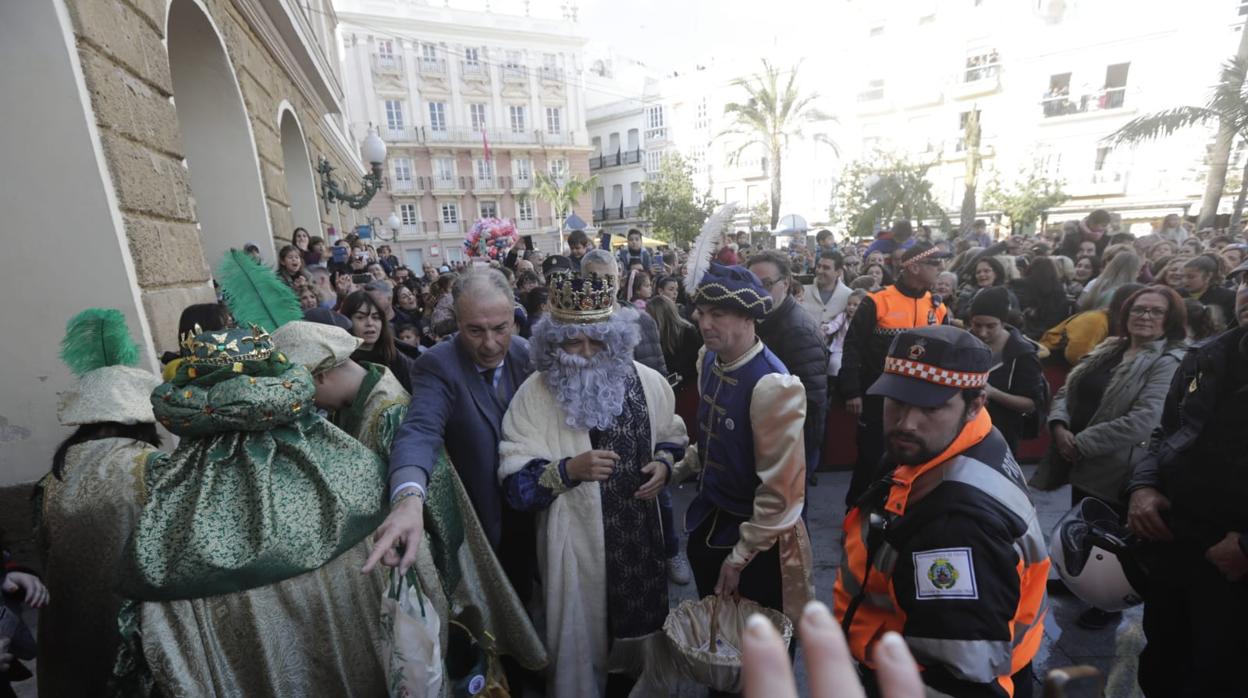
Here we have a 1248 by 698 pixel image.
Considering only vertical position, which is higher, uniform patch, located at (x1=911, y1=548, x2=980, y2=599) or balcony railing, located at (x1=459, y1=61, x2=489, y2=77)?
balcony railing, located at (x1=459, y1=61, x2=489, y2=77)

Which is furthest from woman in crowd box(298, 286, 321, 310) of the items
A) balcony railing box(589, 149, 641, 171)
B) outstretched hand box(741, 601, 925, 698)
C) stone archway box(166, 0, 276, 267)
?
balcony railing box(589, 149, 641, 171)

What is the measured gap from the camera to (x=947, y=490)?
58.2 inches

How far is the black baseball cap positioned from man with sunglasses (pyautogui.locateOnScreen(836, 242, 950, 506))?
7.60 feet

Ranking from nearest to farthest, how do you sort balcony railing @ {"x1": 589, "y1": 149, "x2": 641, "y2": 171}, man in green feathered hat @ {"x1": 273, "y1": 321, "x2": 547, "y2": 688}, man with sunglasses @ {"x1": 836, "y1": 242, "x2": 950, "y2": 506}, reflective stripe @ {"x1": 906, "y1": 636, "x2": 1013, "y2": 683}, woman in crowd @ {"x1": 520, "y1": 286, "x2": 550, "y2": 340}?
reflective stripe @ {"x1": 906, "y1": 636, "x2": 1013, "y2": 683}
man in green feathered hat @ {"x1": 273, "y1": 321, "x2": 547, "y2": 688}
man with sunglasses @ {"x1": 836, "y1": 242, "x2": 950, "y2": 506}
woman in crowd @ {"x1": 520, "y1": 286, "x2": 550, "y2": 340}
balcony railing @ {"x1": 589, "y1": 149, "x2": 641, "y2": 171}

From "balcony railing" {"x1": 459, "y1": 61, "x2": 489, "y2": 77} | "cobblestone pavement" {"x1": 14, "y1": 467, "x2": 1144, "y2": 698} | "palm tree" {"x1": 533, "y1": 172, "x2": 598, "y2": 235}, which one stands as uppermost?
"balcony railing" {"x1": 459, "y1": 61, "x2": 489, "y2": 77}

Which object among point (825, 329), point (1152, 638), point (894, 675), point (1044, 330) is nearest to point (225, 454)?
point (894, 675)

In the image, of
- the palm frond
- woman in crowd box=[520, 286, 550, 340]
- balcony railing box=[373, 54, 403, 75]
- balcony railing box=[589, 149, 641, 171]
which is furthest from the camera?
balcony railing box=[589, 149, 641, 171]

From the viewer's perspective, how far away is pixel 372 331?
11.6ft

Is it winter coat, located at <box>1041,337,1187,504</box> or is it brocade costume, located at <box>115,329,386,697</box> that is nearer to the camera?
brocade costume, located at <box>115,329,386,697</box>

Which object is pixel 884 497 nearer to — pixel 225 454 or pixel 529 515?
pixel 529 515

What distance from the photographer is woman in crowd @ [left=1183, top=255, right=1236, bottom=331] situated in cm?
443

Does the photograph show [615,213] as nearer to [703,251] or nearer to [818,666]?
[703,251]

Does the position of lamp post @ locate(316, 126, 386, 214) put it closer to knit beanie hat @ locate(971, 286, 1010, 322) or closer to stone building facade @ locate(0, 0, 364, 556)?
stone building facade @ locate(0, 0, 364, 556)

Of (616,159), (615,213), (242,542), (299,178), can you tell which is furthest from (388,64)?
(242,542)
